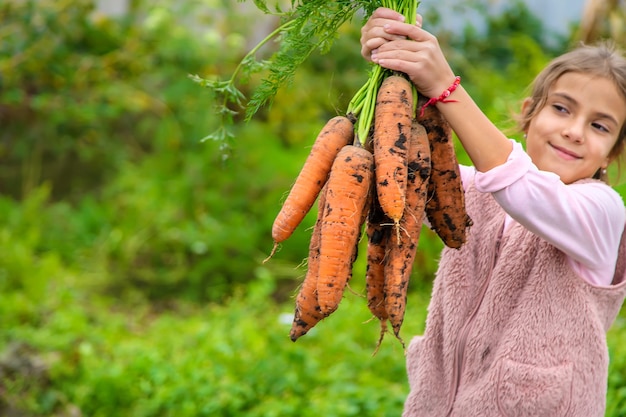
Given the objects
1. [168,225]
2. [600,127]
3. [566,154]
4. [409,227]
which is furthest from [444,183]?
[168,225]

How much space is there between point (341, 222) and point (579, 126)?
2.25 feet

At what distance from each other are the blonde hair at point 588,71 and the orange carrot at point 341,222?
65cm

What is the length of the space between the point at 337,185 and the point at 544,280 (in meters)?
0.63

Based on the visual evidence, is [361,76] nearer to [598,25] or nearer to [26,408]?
[598,25]

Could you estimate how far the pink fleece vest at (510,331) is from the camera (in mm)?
1844

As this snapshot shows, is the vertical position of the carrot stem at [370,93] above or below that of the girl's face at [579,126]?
above

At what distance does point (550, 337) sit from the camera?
1.86 metres

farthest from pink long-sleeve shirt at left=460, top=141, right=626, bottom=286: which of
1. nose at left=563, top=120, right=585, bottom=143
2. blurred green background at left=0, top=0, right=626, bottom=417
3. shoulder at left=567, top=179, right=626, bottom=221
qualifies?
blurred green background at left=0, top=0, right=626, bottom=417

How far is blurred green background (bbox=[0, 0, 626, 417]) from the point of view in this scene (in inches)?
146

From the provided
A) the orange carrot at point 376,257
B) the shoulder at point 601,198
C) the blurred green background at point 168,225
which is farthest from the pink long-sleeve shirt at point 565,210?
the blurred green background at point 168,225

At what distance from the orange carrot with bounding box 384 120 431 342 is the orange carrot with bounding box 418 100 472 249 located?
5 cm

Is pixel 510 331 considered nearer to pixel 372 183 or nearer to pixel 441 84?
pixel 372 183

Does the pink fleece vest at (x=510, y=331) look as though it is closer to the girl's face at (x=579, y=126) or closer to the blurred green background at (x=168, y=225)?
the girl's face at (x=579, y=126)

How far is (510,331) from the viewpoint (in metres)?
1.89
